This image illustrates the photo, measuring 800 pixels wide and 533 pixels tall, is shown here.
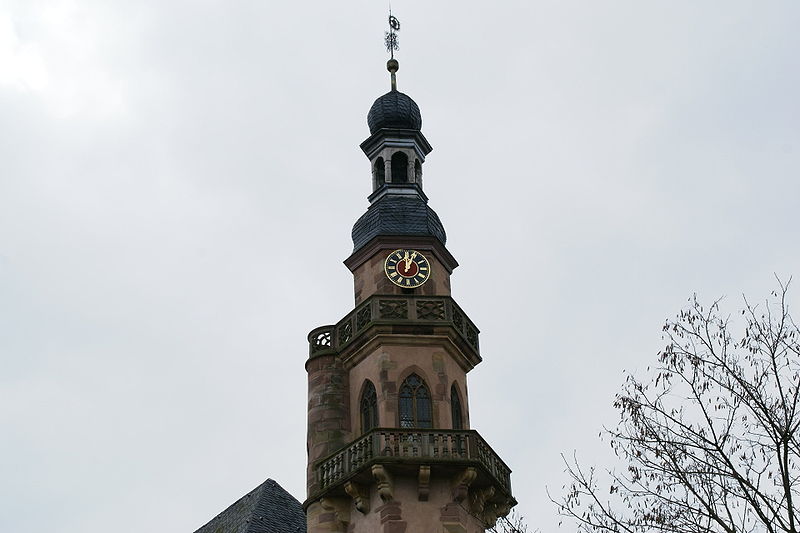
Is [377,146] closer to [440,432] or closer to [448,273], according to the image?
[448,273]

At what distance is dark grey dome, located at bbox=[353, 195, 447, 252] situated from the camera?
1689 inches

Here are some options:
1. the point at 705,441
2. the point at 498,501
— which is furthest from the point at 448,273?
the point at 705,441

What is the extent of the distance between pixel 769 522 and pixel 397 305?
21.8 m

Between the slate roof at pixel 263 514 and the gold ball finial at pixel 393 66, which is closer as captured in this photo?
the slate roof at pixel 263 514

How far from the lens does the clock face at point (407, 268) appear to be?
41.3 meters

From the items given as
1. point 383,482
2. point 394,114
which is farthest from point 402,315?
point 394,114

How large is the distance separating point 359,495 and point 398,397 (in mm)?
3399

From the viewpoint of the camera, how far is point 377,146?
1834 inches

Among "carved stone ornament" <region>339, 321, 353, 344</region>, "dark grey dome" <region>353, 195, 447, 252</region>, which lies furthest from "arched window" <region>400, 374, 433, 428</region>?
"dark grey dome" <region>353, 195, 447, 252</region>

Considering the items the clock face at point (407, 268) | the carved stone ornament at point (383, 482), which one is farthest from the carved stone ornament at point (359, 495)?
the clock face at point (407, 268)

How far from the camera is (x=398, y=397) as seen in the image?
38656mm

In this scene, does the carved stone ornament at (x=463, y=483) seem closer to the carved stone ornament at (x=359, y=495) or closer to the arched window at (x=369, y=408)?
the carved stone ornament at (x=359, y=495)

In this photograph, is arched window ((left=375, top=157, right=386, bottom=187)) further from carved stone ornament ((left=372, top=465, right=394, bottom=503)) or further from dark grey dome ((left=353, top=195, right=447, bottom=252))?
carved stone ornament ((left=372, top=465, right=394, bottom=503))

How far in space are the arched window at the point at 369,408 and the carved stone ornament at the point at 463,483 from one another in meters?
3.50
